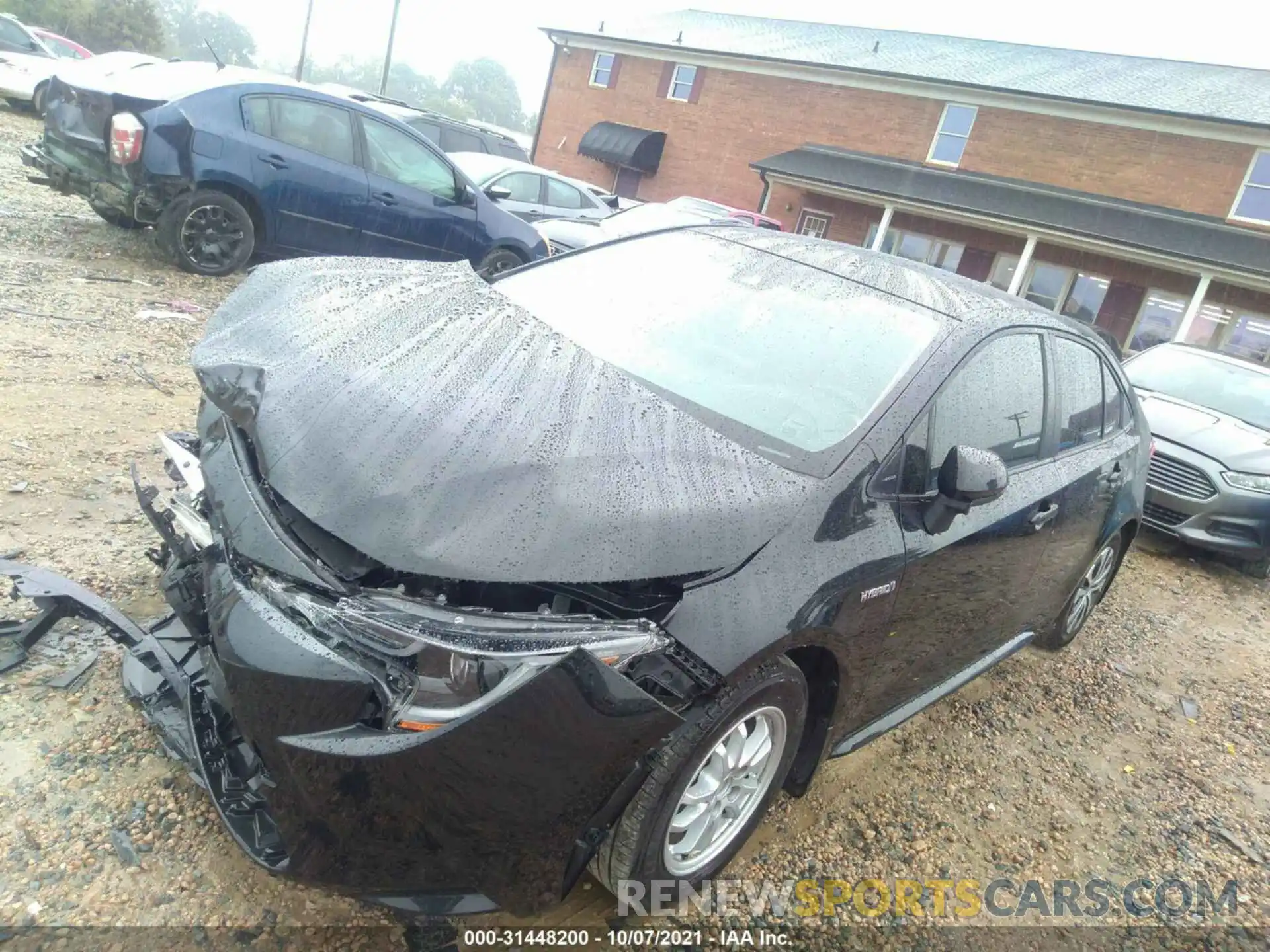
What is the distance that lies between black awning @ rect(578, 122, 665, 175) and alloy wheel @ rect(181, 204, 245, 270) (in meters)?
22.8

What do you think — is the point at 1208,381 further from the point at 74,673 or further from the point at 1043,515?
the point at 74,673

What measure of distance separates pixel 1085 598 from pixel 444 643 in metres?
3.76

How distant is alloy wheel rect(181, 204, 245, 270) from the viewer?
6566mm

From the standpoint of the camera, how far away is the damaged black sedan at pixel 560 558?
1.68 meters

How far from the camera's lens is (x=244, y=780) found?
185cm

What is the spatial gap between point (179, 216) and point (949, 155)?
22.0m

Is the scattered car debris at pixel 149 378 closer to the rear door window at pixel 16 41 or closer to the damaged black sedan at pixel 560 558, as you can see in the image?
the damaged black sedan at pixel 560 558

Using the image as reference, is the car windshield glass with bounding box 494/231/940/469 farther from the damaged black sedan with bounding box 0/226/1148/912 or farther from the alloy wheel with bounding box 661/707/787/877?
the alloy wheel with bounding box 661/707/787/877

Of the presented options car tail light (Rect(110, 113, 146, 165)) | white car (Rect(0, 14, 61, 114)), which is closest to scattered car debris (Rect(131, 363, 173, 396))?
car tail light (Rect(110, 113, 146, 165))

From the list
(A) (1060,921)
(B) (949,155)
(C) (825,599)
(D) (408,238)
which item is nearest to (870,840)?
(A) (1060,921)

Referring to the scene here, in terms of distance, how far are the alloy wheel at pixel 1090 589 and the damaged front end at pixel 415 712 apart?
3.03 meters

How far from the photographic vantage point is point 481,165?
435 inches

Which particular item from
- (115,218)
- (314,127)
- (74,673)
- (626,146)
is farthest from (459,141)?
(626,146)

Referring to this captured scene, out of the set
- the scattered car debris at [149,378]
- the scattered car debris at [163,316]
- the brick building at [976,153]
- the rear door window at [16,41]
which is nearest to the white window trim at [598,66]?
the brick building at [976,153]
